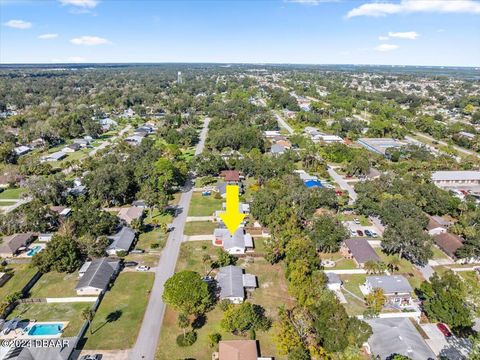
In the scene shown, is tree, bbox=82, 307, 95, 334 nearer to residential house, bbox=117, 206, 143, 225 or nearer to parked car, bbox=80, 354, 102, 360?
parked car, bbox=80, 354, 102, 360

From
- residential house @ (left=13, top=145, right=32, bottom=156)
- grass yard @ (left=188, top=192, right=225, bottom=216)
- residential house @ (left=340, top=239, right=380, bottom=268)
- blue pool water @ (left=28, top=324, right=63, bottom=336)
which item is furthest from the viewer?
residential house @ (left=13, top=145, right=32, bottom=156)

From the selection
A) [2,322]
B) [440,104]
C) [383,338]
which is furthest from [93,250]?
[440,104]

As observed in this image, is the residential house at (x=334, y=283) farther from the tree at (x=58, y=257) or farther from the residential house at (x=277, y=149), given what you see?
the residential house at (x=277, y=149)

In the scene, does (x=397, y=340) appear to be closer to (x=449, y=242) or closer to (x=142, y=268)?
(x=449, y=242)

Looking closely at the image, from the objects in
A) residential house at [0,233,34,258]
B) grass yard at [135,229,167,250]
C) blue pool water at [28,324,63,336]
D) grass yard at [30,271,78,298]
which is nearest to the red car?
grass yard at [135,229,167,250]

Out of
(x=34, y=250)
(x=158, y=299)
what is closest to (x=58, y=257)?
(x=34, y=250)

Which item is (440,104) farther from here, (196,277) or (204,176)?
(196,277)
